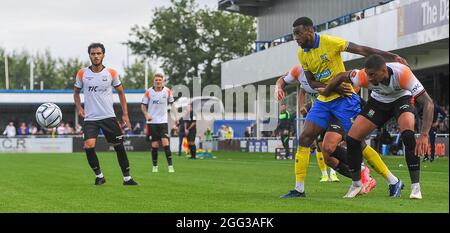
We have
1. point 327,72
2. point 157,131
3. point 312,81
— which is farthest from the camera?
point 157,131

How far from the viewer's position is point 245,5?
58.0m

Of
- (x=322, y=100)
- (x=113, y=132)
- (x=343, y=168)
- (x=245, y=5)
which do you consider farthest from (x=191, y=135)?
(x=245, y=5)

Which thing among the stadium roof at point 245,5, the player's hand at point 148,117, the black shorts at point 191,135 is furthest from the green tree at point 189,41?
the player's hand at point 148,117

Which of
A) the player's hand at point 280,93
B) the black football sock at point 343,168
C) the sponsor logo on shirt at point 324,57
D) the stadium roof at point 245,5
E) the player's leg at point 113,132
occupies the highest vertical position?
the stadium roof at point 245,5

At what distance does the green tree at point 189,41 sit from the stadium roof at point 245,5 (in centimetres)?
2205

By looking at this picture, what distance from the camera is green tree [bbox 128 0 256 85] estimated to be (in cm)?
8100

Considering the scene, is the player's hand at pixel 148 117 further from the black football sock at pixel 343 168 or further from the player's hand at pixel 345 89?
the player's hand at pixel 345 89

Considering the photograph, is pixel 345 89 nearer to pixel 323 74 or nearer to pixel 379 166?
pixel 323 74

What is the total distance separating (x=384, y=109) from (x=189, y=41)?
72.0m

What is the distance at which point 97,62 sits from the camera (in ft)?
44.1

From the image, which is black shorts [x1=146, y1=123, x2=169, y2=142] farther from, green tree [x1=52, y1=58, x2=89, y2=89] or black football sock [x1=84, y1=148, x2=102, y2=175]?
green tree [x1=52, y1=58, x2=89, y2=89]

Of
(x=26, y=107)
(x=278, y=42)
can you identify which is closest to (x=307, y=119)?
(x=278, y=42)

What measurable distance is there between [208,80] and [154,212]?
72.7 m

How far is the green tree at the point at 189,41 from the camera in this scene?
266 ft
